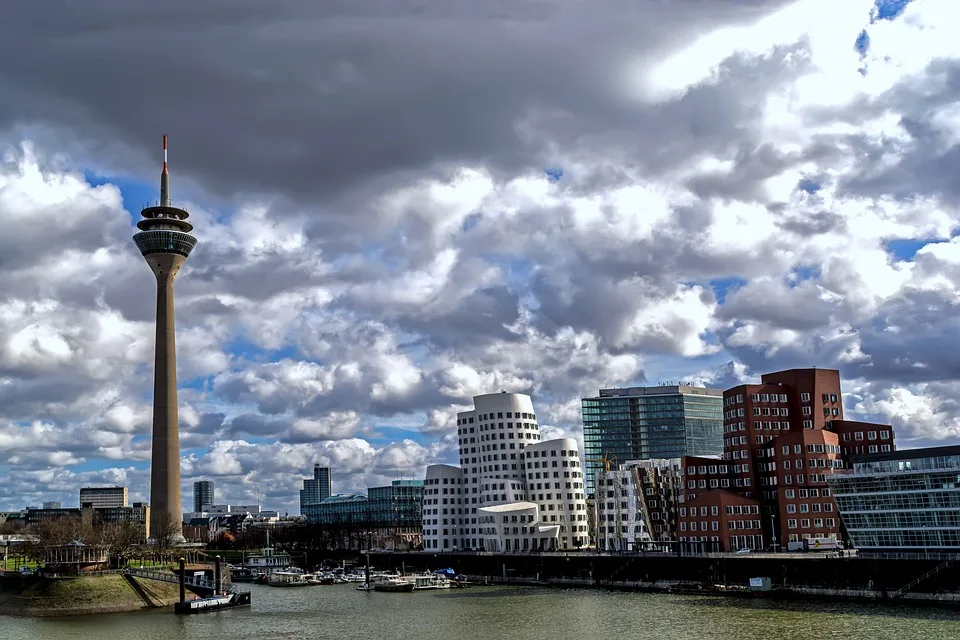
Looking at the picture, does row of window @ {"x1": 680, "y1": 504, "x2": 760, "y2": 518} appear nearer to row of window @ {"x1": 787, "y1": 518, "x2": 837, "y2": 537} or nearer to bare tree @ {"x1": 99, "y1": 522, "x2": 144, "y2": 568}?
row of window @ {"x1": 787, "y1": 518, "x2": 837, "y2": 537}

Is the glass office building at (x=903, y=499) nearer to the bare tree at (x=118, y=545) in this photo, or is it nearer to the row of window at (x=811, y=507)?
the row of window at (x=811, y=507)

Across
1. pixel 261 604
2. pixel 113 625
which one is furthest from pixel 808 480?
pixel 113 625

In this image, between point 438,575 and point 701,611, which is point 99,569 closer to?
point 438,575

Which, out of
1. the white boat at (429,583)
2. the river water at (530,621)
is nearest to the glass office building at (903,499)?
the river water at (530,621)

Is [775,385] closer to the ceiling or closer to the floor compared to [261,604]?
closer to the ceiling

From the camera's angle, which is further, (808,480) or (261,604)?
(808,480)

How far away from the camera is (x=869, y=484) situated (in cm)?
12781

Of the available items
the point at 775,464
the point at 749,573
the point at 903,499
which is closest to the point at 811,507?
the point at 775,464

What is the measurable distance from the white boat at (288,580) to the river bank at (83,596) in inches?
1860

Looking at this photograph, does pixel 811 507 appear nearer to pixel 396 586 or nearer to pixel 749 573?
pixel 749 573

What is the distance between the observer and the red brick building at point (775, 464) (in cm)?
15712

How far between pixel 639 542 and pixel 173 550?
95.1 meters

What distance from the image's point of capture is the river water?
9050 cm

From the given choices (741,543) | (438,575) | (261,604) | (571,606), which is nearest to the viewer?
(571,606)
